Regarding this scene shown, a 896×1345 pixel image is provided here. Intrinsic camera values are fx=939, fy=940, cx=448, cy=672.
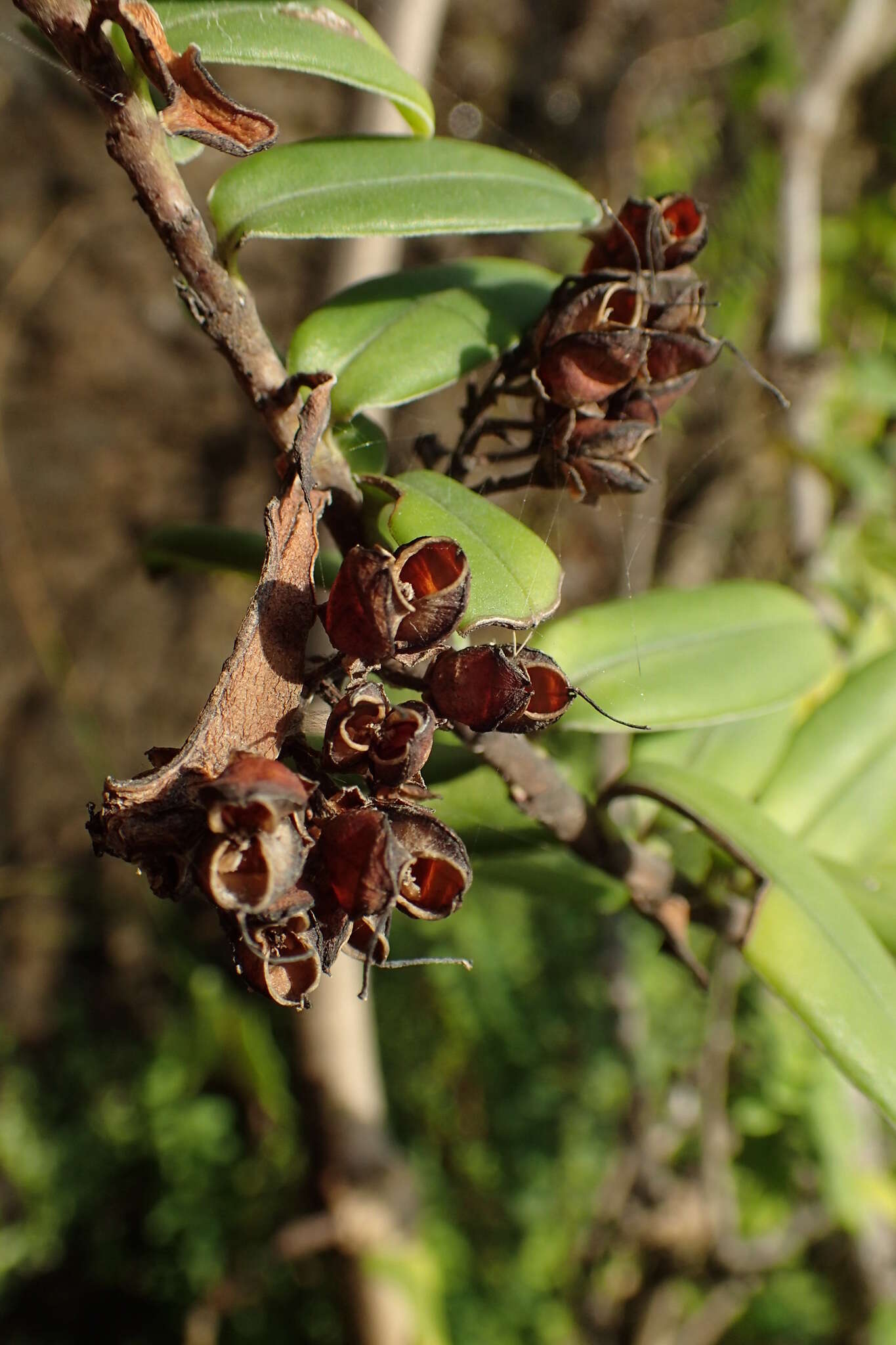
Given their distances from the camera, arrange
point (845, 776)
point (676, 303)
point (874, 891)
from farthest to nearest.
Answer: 1. point (845, 776)
2. point (874, 891)
3. point (676, 303)

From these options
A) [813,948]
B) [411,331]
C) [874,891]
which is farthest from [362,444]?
[874,891]

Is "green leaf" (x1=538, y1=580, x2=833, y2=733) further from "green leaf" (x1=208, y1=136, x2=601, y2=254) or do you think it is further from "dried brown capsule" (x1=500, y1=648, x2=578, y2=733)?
"green leaf" (x1=208, y1=136, x2=601, y2=254)

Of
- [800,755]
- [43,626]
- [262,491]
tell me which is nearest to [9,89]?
[262,491]

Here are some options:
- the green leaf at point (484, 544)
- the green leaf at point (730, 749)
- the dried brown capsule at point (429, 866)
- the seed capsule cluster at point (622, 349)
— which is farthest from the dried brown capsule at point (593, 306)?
the green leaf at point (730, 749)

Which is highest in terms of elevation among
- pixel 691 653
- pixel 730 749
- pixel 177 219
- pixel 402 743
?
pixel 177 219

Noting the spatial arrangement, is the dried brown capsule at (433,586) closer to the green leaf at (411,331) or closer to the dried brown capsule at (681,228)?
the green leaf at (411,331)

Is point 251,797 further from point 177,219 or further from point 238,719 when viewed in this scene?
point 177,219
